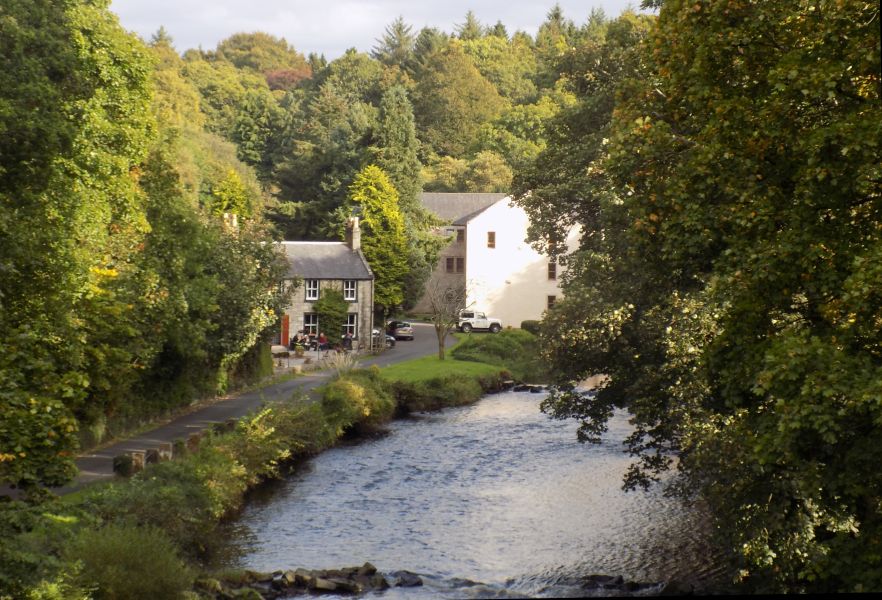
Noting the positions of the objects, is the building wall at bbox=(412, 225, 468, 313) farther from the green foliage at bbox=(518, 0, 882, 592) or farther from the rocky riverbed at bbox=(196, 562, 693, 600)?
the green foliage at bbox=(518, 0, 882, 592)

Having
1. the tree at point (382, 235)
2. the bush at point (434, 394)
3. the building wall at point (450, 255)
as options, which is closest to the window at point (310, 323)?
the tree at point (382, 235)

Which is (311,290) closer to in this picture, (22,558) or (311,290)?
(311,290)

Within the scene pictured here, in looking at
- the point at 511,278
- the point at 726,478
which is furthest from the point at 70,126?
the point at 511,278

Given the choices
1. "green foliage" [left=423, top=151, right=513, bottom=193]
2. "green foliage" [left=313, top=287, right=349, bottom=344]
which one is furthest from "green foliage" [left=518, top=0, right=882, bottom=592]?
"green foliage" [left=423, top=151, right=513, bottom=193]

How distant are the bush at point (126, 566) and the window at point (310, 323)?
Answer: 47266 mm

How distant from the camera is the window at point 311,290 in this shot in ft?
223

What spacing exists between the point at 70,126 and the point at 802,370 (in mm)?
20343

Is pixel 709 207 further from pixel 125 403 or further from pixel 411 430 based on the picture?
pixel 411 430

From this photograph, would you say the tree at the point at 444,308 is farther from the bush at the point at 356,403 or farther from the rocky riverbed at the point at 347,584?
the rocky riverbed at the point at 347,584

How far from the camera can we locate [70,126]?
86.2 ft

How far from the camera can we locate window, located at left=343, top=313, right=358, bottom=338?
2685 inches

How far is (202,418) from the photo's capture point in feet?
131

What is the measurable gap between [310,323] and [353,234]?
7.10 metres

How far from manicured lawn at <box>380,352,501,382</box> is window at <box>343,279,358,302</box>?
8.36 metres
